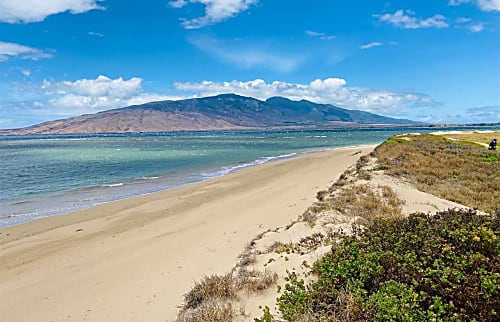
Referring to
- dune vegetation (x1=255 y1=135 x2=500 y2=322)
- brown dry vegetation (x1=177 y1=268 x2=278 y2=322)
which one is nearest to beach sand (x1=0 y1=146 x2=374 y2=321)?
brown dry vegetation (x1=177 y1=268 x2=278 y2=322)

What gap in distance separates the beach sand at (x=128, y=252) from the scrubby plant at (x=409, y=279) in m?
2.80

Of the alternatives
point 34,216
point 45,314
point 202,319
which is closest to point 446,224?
point 202,319

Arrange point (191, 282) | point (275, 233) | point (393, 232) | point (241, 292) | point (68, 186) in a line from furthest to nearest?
point (68, 186) → point (275, 233) → point (191, 282) → point (393, 232) → point (241, 292)

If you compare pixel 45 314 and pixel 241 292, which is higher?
pixel 241 292

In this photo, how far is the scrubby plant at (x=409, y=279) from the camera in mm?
3805

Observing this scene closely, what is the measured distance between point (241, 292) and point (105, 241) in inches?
281

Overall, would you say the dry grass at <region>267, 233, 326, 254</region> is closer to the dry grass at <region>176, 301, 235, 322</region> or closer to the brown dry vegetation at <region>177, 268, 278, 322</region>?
the brown dry vegetation at <region>177, 268, 278, 322</region>

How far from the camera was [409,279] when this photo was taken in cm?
447

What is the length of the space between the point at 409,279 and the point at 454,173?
13624 mm

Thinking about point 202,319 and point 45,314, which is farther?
point 45,314

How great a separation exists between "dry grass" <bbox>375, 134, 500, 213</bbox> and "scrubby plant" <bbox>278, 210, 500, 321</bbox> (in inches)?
231

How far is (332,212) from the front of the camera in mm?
9758

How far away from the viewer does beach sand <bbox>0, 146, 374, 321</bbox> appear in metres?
6.71

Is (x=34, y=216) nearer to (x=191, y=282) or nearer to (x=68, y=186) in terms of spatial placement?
(x=68, y=186)
